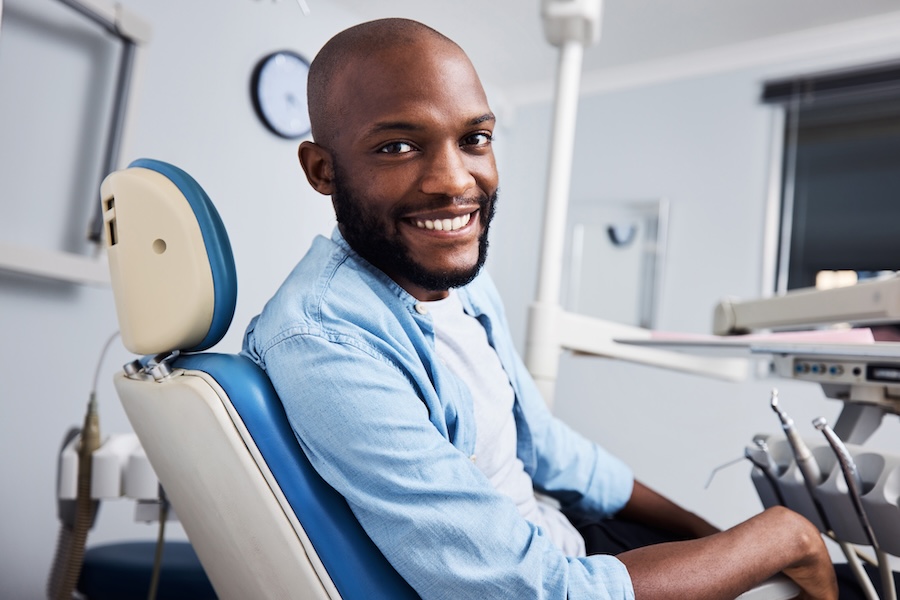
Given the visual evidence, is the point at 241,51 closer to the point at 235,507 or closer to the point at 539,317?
→ the point at 539,317

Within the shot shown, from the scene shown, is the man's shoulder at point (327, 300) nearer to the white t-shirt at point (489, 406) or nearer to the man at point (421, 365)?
the man at point (421, 365)

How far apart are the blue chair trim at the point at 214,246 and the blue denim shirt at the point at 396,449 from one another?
0.04 m

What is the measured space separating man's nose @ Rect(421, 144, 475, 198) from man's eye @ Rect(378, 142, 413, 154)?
3cm

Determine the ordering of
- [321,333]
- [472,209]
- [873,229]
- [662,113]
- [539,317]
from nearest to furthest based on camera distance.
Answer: [321,333] < [472,209] < [539,317] < [873,229] < [662,113]

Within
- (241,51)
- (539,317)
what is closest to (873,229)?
(539,317)

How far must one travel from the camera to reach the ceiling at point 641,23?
299cm

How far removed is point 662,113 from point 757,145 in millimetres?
524

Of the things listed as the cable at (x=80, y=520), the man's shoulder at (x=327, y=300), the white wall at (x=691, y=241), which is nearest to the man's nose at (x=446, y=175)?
the man's shoulder at (x=327, y=300)

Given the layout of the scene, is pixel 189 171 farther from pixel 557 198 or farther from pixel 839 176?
pixel 839 176

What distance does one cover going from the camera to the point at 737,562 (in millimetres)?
788

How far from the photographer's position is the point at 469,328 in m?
0.97

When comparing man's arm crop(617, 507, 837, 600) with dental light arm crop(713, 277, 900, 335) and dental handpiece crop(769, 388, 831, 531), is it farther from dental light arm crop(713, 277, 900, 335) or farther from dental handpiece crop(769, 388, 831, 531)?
dental light arm crop(713, 277, 900, 335)

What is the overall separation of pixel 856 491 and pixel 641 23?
2835mm

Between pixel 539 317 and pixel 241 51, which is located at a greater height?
pixel 241 51
